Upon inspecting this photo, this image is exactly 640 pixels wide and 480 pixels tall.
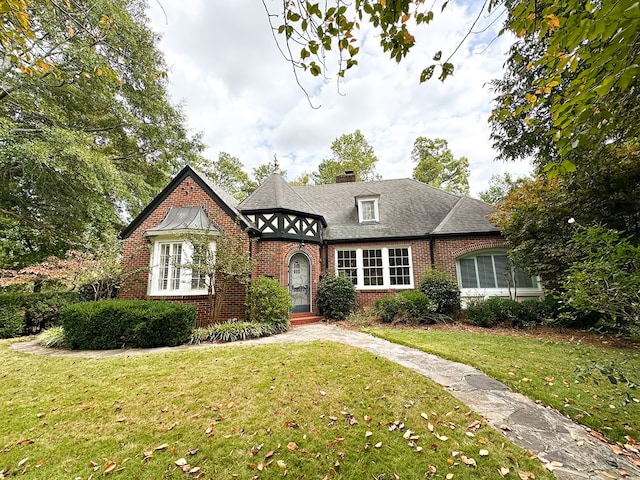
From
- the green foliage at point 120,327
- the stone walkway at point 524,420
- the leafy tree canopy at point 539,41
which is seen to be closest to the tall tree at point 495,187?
the stone walkway at point 524,420

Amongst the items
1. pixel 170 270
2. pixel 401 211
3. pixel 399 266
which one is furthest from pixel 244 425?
pixel 401 211

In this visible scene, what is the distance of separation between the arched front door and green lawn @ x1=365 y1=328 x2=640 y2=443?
3.63 m

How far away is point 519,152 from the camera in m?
9.55

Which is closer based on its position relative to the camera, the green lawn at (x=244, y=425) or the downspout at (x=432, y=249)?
the green lawn at (x=244, y=425)

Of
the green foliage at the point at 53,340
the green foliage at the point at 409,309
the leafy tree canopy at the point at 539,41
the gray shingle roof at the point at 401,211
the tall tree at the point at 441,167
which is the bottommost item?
the green foliage at the point at 53,340

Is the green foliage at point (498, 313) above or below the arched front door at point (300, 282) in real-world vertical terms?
below

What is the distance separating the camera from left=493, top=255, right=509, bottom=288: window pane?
10797 mm

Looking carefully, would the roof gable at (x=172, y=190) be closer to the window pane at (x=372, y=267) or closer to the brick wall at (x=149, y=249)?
the brick wall at (x=149, y=249)

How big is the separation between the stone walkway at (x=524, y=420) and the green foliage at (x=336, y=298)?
4.49m

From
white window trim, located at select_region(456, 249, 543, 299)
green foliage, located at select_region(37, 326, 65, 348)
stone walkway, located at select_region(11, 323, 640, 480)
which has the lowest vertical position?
stone walkway, located at select_region(11, 323, 640, 480)

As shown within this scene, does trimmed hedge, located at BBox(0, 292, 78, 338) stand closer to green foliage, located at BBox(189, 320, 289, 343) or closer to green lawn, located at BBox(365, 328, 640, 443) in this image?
green foliage, located at BBox(189, 320, 289, 343)

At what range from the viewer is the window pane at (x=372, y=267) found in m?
12.0

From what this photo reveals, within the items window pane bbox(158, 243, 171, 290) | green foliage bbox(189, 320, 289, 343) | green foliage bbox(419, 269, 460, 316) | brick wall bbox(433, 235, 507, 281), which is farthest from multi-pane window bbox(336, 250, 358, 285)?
window pane bbox(158, 243, 171, 290)

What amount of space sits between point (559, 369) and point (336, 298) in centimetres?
692
